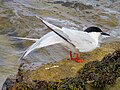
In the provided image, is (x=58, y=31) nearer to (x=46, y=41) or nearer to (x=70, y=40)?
(x=46, y=41)

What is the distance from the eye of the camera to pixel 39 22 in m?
10.7

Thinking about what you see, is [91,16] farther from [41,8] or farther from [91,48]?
[91,48]

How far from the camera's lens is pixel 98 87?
3.88 m

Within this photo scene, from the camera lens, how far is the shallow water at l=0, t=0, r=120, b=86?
8.09 m

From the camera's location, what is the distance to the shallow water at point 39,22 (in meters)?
8.09

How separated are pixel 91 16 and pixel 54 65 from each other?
6.84 m

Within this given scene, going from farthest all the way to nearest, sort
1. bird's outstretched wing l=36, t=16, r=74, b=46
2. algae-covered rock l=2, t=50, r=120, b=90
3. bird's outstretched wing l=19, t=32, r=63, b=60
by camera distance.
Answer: bird's outstretched wing l=19, t=32, r=63, b=60, bird's outstretched wing l=36, t=16, r=74, b=46, algae-covered rock l=2, t=50, r=120, b=90

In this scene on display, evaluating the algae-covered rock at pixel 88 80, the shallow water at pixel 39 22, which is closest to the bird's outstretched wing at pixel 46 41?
the algae-covered rock at pixel 88 80

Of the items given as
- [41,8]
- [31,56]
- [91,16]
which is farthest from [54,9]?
[31,56]

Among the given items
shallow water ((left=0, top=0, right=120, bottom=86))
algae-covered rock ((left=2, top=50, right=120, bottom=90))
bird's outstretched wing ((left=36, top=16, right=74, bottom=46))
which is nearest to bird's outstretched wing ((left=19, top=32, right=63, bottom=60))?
bird's outstretched wing ((left=36, top=16, right=74, bottom=46))

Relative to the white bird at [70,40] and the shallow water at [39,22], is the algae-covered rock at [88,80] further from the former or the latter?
the shallow water at [39,22]

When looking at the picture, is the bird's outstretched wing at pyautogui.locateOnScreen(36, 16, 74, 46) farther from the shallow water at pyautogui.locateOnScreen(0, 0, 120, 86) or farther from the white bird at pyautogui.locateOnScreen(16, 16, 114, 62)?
the shallow water at pyautogui.locateOnScreen(0, 0, 120, 86)

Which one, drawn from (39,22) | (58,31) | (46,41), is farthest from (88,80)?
(39,22)

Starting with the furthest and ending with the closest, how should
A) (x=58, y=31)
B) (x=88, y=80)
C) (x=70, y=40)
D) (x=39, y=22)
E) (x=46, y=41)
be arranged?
1. (x=39, y=22)
2. (x=70, y=40)
3. (x=46, y=41)
4. (x=58, y=31)
5. (x=88, y=80)
